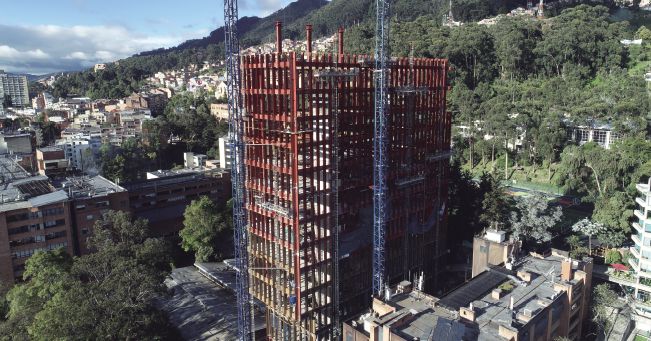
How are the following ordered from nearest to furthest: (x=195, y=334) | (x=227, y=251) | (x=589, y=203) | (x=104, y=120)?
(x=195, y=334) < (x=227, y=251) < (x=589, y=203) < (x=104, y=120)

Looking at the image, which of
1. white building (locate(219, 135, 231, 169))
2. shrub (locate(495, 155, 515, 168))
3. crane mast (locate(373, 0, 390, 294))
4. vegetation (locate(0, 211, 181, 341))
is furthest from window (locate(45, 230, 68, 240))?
shrub (locate(495, 155, 515, 168))

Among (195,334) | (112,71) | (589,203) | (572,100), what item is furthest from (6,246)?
(112,71)

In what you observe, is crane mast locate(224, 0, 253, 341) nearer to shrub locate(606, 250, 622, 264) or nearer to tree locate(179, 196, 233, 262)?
tree locate(179, 196, 233, 262)

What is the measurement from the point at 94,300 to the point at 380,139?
81.9 feet

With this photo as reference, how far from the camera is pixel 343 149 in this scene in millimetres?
35000

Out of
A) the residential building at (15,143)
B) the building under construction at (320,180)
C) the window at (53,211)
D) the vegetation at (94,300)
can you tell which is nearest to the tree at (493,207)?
the building under construction at (320,180)

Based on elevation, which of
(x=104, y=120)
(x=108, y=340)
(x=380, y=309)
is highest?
(x=104, y=120)

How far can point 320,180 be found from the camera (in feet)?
112

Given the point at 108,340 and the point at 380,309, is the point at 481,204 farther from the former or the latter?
the point at 108,340

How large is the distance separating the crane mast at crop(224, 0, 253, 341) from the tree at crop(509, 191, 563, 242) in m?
29.9

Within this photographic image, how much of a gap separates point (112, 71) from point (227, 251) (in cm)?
15346

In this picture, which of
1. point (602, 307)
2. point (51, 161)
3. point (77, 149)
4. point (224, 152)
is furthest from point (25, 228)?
point (602, 307)

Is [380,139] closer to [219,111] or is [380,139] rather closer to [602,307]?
[602,307]

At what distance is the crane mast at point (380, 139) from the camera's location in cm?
3572
